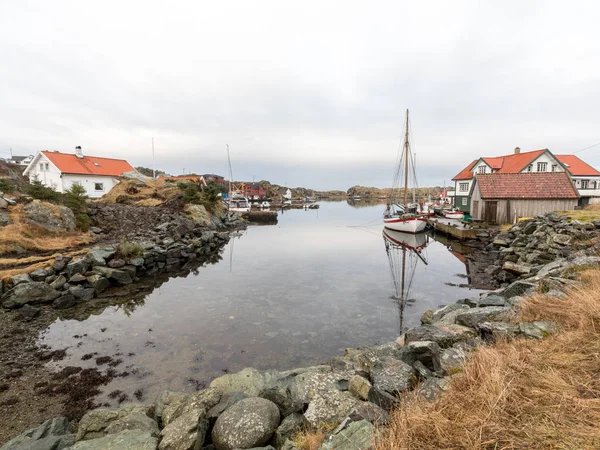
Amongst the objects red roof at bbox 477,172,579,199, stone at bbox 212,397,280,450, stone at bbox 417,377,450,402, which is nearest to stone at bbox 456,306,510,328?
stone at bbox 417,377,450,402

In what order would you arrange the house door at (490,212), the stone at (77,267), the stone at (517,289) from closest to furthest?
the stone at (517,289) → the stone at (77,267) → the house door at (490,212)

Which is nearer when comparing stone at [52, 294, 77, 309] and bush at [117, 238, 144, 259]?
stone at [52, 294, 77, 309]

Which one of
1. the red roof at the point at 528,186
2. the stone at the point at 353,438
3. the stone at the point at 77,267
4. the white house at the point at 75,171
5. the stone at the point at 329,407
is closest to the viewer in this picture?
the stone at the point at 353,438

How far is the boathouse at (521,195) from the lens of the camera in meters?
28.5

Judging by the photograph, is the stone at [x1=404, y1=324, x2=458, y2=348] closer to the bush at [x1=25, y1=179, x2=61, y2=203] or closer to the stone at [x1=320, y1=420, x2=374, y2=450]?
the stone at [x1=320, y1=420, x2=374, y2=450]

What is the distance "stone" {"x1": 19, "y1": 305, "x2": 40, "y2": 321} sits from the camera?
1104 cm

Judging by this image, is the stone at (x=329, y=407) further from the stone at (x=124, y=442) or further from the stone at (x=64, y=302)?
the stone at (x=64, y=302)

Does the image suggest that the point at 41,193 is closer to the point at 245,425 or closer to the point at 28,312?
the point at 28,312

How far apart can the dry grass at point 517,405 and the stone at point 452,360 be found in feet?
2.09

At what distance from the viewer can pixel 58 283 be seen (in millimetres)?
12930

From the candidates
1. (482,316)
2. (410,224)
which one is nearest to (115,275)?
(482,316)

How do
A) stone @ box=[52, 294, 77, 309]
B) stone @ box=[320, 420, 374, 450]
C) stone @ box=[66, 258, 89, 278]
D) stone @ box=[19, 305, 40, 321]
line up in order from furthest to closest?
stone @ box=[66, 258, 89, 278]
stone @ box=[52, 294, 77, 309]
stone @ box=[19, 305, 40, 321]
stone @ box=[320, 420, 374, 450]

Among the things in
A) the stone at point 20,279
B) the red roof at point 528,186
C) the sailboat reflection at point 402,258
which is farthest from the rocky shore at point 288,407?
the red roof at point 528,186

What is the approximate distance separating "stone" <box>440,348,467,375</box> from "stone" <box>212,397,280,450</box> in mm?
2873
